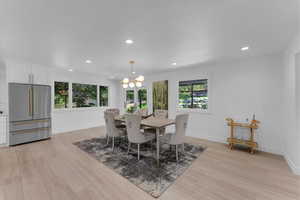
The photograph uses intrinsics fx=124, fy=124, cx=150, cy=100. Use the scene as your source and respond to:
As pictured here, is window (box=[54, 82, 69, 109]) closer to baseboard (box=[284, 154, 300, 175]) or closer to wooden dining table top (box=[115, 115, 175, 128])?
wooden dining table top (box=[115, 115, 175, 128])

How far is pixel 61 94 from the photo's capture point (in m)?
5.09

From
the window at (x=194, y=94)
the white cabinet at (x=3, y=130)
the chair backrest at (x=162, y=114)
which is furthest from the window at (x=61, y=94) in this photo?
the window at (x=194, y=94)

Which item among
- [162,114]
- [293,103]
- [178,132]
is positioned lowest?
[178,132]

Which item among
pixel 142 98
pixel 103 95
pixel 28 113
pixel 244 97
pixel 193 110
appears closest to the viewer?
pixel 244 97

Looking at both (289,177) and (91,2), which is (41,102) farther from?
(289,177)

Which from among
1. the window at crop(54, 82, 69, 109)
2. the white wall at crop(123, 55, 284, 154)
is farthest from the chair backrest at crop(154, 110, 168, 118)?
the window at crop(54, 82, 69, 109)

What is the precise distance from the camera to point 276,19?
1744 mm

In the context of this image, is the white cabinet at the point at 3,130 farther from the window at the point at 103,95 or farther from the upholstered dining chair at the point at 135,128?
the upholstered dining chair at the point at 135,128

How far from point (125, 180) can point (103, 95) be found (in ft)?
17.1

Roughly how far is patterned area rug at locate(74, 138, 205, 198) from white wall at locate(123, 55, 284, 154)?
1049 millimetres

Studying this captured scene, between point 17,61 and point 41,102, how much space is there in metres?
1.40

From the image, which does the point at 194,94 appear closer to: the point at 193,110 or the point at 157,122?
the point at 193,110

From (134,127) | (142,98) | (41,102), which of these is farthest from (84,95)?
(134,127)

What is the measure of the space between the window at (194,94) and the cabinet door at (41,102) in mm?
4730
